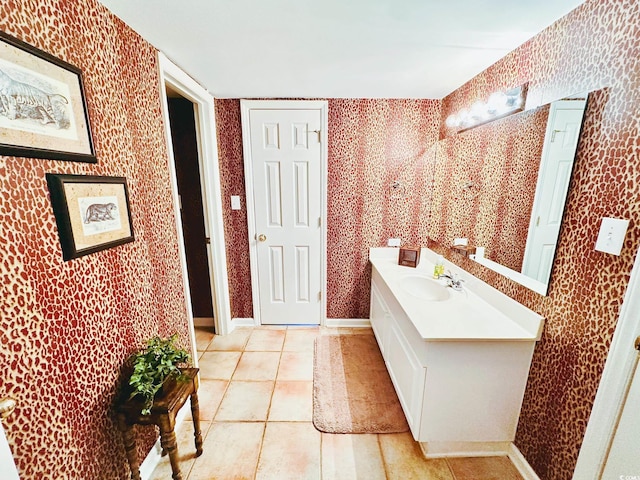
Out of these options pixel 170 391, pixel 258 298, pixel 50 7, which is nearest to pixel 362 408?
pixel 170 391

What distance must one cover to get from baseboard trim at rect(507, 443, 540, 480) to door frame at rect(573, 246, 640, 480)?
329 mm

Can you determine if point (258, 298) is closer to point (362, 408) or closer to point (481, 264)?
point (362, 408)

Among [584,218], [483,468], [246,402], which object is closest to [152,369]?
[246,402]

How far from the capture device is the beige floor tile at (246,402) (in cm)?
171

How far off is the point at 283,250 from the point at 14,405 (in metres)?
2.01

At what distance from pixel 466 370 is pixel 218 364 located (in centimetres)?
190

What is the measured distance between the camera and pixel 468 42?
1.38m

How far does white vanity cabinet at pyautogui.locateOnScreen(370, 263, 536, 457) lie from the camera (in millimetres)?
1303

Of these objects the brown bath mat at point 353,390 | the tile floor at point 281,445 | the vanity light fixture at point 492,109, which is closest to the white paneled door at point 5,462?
the tile floor at point 281,445

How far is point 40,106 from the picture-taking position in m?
0.84

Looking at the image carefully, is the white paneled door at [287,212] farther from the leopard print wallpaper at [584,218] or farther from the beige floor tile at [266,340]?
the leopard print wallpaper at [584,218]

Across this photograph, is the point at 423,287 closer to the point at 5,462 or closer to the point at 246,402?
the point at 246,402

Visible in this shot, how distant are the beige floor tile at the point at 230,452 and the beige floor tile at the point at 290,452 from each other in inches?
2.3

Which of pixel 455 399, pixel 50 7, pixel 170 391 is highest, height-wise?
pixel 50 7
